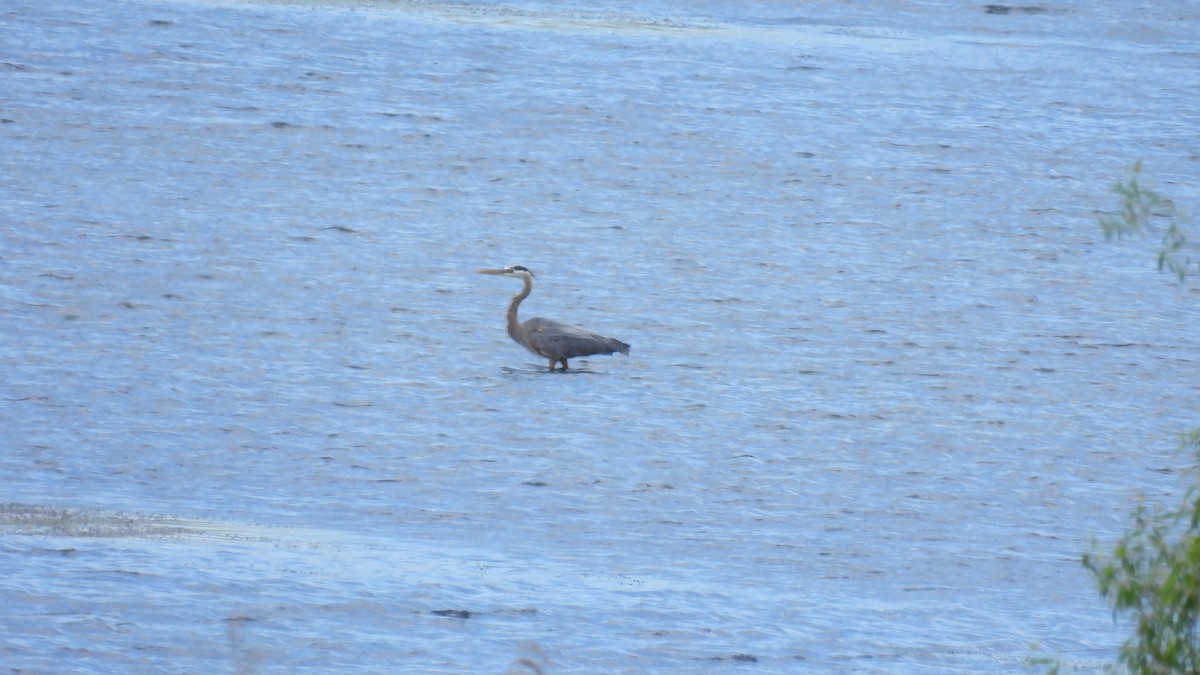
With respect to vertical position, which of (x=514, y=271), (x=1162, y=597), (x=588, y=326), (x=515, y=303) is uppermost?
(x=1162, y=597)

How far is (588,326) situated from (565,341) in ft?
2.70

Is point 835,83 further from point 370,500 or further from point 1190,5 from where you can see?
point 370,500

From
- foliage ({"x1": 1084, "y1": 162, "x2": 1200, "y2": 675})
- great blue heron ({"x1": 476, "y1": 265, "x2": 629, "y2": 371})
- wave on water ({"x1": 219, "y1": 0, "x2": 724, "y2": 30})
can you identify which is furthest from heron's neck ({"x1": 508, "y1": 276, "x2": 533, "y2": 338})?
wave on water ({"x1": 219, "y1": 0, "x2": 724, "y2": 30})

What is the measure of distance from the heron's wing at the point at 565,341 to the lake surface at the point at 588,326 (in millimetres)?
234

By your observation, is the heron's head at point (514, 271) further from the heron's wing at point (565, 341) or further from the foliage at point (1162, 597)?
the foliage at point (1162, 597)

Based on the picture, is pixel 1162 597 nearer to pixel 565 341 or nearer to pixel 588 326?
pixel 565 341

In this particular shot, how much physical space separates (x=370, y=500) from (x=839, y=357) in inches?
222

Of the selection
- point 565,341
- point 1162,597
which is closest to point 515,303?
point 565,341

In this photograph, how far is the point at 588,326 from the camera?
17.1 m

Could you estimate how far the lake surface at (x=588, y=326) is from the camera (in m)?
9.86

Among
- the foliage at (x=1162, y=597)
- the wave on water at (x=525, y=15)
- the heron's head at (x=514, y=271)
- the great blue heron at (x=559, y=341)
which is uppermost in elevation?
the foliage at (x=1162, y=597)

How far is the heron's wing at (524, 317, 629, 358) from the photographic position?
1616 centimetres

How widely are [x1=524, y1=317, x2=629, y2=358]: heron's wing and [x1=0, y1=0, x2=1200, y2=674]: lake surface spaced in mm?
234

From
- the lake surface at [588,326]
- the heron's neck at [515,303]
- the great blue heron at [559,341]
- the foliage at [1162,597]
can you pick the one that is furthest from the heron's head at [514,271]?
the foliage at [1162,597]
